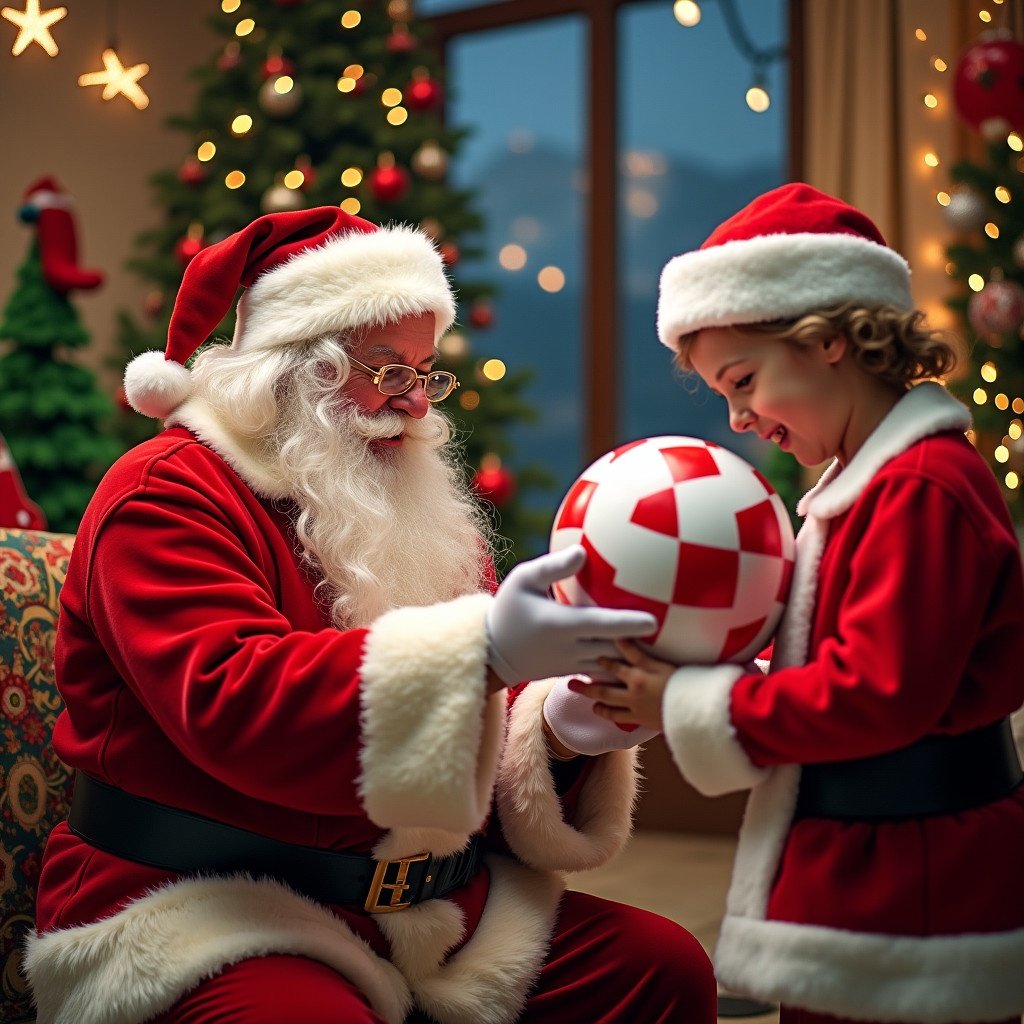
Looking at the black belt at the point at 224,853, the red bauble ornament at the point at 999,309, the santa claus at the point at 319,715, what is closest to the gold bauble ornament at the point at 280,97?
the red bauble ornament at the point at 999,309

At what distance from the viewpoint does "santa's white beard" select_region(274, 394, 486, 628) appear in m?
1.95

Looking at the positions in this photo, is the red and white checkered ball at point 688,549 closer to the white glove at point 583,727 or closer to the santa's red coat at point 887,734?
the santa's red coat at point 887,734

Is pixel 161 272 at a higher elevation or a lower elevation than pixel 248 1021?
higher

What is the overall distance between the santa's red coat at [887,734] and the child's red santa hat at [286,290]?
2.94 feet

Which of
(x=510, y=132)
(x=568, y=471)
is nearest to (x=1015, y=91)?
(x=568, y=471)

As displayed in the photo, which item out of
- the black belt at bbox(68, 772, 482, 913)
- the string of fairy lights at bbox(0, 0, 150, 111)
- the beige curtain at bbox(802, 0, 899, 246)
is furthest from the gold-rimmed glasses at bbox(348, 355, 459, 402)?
the beige curtain at bbox(802, 0, 899, 246)

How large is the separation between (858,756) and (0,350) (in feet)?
15.0

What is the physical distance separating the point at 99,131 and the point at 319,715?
186 inches

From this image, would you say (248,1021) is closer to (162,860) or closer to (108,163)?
(162,860)

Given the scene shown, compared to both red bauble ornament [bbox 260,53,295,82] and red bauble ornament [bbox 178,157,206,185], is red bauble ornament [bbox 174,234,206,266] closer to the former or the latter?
red bauble ornament [bbox 178,157,206,185]

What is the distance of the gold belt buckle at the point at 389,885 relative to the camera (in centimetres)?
181

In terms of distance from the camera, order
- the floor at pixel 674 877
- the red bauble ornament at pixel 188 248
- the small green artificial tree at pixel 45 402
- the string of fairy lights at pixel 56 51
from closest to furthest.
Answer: the string of fairy lights at pixel 56 51
the floor at pixel 674 877
the small green artificial tree at pixel 45 402
the red bauble ornament at pixel 188 248

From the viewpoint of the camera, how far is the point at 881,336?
1.54 metres

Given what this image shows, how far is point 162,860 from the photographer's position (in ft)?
5.70
